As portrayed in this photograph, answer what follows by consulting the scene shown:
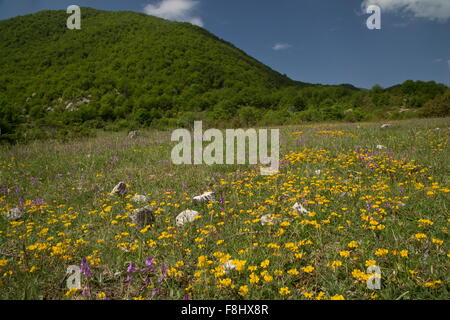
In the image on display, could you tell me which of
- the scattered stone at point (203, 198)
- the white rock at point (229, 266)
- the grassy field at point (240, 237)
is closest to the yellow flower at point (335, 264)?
the grassy field at point (240, 237)

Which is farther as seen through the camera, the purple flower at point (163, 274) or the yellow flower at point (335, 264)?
the purple flower at point (163, 274)

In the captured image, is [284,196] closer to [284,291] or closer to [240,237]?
[240,237]

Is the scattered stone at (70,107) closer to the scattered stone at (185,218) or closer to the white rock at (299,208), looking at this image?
the scattered stone at (185,218)

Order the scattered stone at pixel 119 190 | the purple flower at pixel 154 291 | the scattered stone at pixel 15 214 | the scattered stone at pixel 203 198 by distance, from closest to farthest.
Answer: the purple flower at pixel 154 291
the scattered stone at pixel 15 214
the scattered stone at pixel 203 198
the scattered stone at pixel 119 190

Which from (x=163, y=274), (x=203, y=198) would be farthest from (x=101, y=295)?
(x=203, y=198)

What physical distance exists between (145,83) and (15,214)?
194 ft

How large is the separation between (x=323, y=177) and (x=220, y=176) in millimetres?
2236

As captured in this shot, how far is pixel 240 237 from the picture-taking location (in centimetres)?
321

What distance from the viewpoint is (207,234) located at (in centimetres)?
314

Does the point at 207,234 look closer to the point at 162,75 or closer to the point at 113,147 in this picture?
the point at 113,147

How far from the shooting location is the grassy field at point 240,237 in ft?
7.66

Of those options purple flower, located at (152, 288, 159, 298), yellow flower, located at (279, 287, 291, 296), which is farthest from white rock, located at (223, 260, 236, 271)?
purple flower, located at (152, 288, 159, 298)

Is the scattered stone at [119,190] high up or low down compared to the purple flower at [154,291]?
up

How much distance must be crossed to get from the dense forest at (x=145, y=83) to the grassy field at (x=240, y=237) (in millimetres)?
17061
